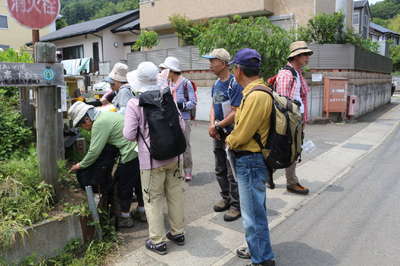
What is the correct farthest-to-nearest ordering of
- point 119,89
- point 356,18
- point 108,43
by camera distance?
point 356,18
point 108,43
point 119,89

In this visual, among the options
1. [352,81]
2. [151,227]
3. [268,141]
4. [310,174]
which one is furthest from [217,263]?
[352,81]

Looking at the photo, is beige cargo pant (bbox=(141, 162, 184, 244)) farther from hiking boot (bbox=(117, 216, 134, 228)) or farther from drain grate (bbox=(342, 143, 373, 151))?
drain grate (bbox=(342, 143, 373, 151))

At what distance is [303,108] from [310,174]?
195cm

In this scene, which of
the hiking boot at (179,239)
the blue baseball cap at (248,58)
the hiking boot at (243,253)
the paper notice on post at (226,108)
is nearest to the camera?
the blue baseball cap at (248,58)

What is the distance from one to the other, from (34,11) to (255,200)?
9.22 feet

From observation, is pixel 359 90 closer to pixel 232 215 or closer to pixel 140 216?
pixel 232 215

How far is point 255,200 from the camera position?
2.81m

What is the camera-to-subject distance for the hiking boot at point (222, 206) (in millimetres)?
4375

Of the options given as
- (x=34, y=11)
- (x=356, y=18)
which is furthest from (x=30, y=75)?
(x=356, y=18)

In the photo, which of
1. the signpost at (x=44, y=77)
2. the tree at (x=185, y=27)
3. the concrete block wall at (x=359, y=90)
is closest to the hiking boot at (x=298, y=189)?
the signpost at (x=44, y=77)

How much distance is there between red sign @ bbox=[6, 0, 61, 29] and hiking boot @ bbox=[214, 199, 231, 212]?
296cm

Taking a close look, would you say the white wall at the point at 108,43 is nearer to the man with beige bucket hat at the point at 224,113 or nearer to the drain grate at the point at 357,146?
the drain grate at the point at 357,146

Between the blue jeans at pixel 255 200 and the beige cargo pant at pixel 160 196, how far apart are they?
0.81m

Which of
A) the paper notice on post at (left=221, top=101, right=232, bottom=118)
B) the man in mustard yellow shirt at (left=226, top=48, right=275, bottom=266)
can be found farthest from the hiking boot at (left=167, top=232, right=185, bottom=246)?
the paper notice on post at (left=221, top=101, right=232, bottom=118)
